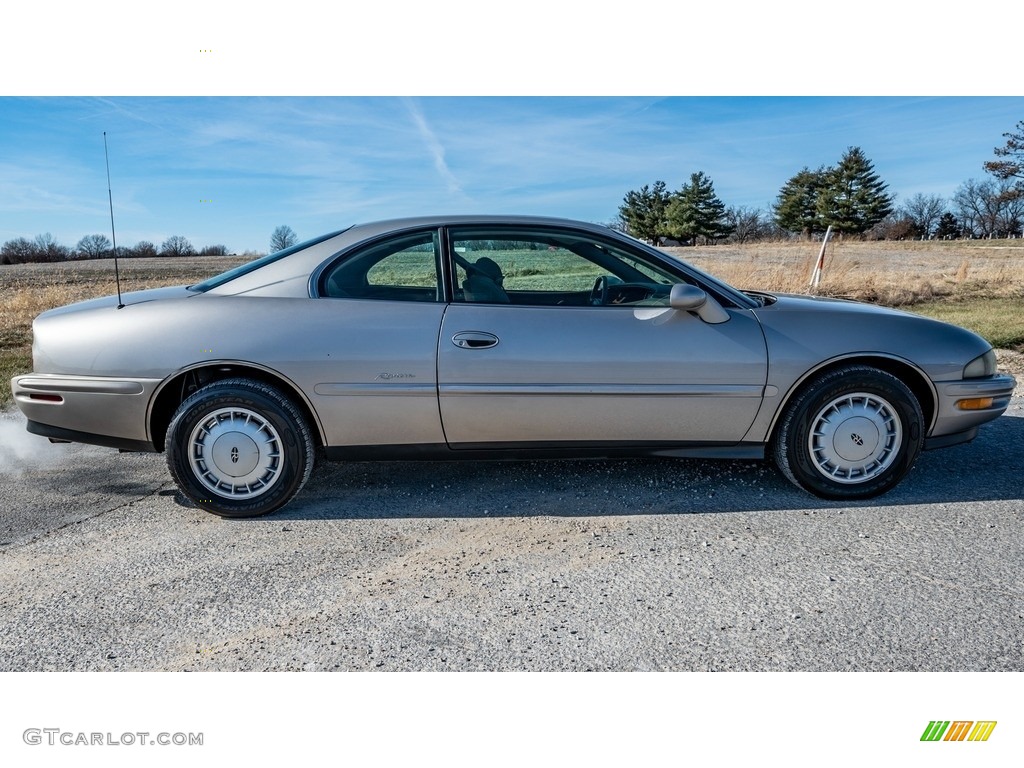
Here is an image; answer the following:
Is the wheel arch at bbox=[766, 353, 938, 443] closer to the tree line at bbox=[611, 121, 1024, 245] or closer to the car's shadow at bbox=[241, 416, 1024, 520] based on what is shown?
the car's shadow at bbox=[241, 416, 1024, 520]

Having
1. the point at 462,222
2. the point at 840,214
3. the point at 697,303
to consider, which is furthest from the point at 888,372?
the point at 840,214

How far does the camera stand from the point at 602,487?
391 centimetres

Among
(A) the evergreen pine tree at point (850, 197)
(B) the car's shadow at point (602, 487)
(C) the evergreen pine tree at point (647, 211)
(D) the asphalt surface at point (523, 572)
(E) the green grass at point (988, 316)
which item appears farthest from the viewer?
(A) the evergreen pine tree at point (850, 197)

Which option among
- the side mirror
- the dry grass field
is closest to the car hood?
the side mirror

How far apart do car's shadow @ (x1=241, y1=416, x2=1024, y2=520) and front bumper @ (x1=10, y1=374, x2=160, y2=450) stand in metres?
0.84

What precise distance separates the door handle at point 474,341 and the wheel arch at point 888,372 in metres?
1.48

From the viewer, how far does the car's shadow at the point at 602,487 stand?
363 cm

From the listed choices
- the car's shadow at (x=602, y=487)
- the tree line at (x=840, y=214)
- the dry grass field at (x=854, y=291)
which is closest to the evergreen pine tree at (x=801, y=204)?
the tree line at (x=840, y=214)

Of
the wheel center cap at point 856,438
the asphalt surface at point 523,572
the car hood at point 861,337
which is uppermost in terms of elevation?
the car hood at point 861,337

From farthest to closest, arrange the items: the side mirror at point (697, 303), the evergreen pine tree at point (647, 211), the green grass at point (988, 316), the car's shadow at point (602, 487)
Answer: the evergreen pine tree at point (647, 211) < the green grass at point (988, 316) < the car's shadow at point (602, 487) < the side mirror at point (697, 303)

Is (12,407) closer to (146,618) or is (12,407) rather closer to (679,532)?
(146,618)

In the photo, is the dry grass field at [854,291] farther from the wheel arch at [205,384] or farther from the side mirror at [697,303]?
the side mirror at [697,303]

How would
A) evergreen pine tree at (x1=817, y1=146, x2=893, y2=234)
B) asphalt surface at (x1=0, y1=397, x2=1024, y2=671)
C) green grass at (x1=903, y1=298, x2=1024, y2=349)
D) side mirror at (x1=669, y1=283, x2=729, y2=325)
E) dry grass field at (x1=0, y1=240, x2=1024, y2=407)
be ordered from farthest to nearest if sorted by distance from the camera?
evergreen pine tree at (x1=817, y1=146, x2=893, y2=234), dry grass field at (x1=0, y1=240, x2=1024, y2=407), green grass at (x1=903, y1=298, x2=1024, y2=349), side mirror at (x1=669, y1=283, x2=729, y2=325), asphalt surface at (x1=0, y1=397, x2=1024, y2=671)

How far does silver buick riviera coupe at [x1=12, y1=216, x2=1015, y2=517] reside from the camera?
3494mm
